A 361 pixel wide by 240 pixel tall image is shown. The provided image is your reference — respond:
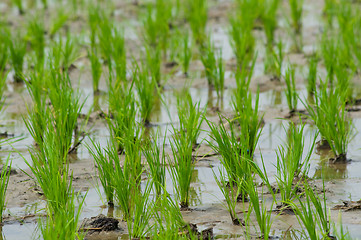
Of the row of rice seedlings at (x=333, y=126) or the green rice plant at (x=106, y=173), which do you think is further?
the row of rice seedlings at (x=333, y=126)

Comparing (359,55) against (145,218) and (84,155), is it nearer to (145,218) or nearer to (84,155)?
(84,155)

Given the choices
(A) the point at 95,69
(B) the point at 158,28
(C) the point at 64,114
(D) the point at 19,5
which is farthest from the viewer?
(D) the point at 19,5

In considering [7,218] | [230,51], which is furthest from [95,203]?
[230,51]

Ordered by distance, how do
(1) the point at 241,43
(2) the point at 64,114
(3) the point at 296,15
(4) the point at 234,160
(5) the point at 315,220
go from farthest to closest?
(3) the point at 296,15, (1) the point at 241,43, (2) the point at 64,114, (4) the point at 234,160, (5) the point at 315,220

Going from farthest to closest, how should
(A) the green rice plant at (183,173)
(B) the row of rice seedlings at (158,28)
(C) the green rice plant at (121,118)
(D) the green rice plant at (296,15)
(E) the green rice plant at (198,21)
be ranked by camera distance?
(D) the green rice plant at (296,15) < (E) the green rice plant at (198,21) < (B) the row of rice seedlings at (158,28) < (C) the green rice plant at (121,118) < (A) the green rice plant at (183,173)

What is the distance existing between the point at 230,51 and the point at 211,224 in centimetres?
392

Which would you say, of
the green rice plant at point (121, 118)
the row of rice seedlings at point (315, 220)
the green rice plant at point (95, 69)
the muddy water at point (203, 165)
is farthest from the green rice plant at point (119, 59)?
the row of rice seedlings at point (315, 220)

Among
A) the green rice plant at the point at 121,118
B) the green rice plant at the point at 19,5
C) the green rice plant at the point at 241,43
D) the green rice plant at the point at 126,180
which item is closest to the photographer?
the green rice plant at the point at 126,180

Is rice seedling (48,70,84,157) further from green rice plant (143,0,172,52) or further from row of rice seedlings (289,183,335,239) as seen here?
green rice plant (143,0,172,52)

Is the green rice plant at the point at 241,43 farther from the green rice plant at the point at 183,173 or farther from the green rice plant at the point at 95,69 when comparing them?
the green rice plant at the point at 183,173

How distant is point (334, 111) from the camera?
381 cm

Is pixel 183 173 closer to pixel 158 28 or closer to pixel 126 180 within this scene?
pixel 126 180

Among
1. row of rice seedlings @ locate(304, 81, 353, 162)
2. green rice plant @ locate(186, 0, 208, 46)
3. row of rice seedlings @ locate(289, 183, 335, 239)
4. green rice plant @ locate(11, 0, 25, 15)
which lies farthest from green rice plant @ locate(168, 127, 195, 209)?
green rice plant @ locate(11, 0, 25, 15)

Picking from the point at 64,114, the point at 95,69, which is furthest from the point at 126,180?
the point at 95,69
